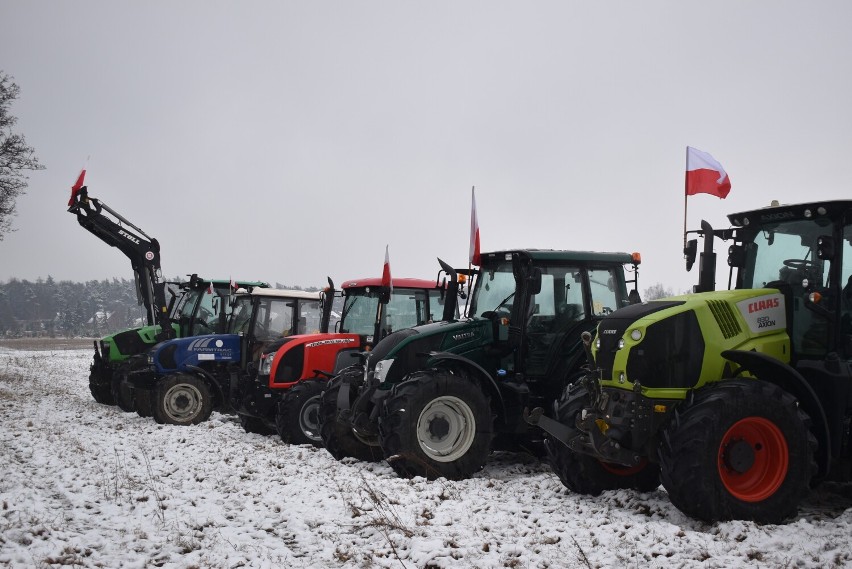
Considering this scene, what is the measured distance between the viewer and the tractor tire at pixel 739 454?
18.1 feet

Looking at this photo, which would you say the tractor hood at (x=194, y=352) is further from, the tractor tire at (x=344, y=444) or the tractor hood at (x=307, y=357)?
the tractor tire at (x=344, y=444)

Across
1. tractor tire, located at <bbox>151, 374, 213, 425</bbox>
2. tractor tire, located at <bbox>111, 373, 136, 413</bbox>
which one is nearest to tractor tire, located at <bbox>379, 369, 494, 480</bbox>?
tractor tire, located at <bbox>151, 374, 213, 425</bbox>

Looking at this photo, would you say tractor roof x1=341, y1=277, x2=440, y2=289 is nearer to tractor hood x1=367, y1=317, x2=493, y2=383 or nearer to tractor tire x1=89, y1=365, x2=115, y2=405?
tractor hood x1=367, y1=317, x2=493, y2=383

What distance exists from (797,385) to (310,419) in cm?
687

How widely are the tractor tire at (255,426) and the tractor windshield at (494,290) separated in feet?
16.0

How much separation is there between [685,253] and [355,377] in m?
4.48

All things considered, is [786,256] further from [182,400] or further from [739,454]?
[182,400]

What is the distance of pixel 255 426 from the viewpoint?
12484 mm

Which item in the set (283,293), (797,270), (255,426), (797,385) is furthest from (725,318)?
(283,293)

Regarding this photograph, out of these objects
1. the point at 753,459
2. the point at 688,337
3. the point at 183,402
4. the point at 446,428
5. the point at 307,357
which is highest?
the point at 688,337

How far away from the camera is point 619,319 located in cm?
647

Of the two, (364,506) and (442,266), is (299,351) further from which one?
(364,506)

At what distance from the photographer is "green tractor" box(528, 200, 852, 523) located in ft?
18.5

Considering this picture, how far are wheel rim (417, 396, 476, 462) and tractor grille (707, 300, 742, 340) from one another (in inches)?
115
